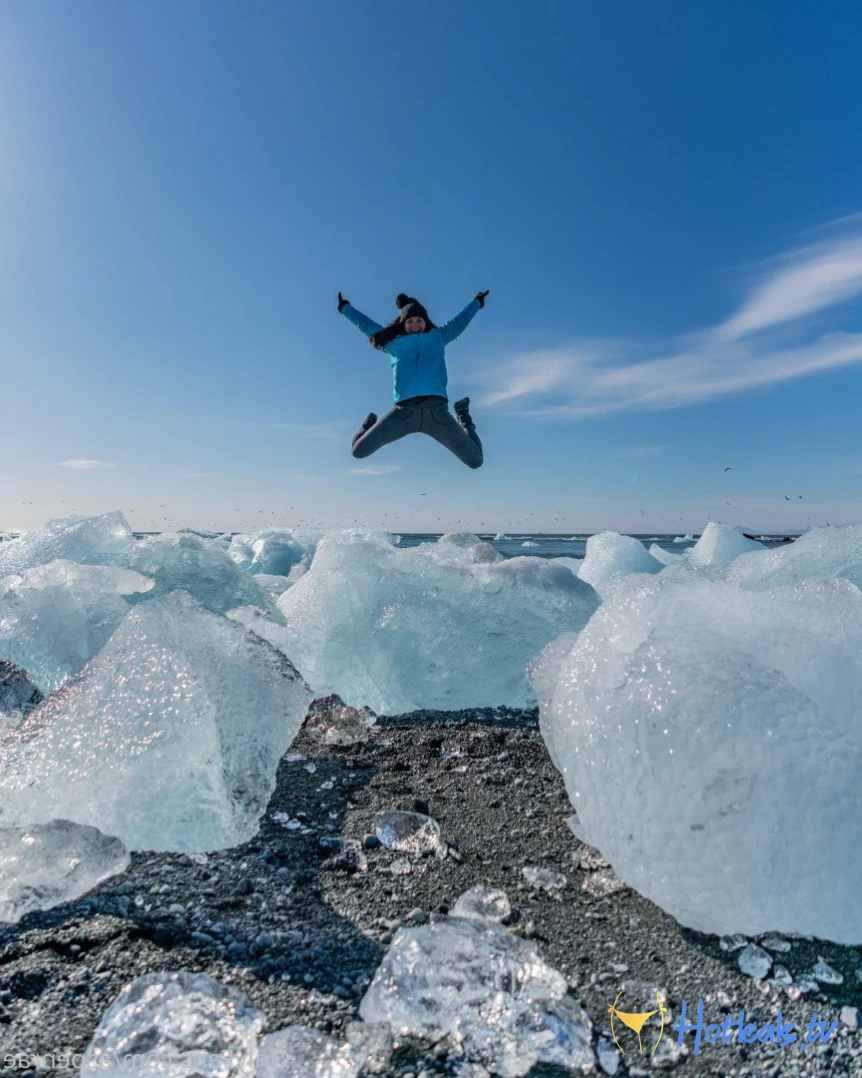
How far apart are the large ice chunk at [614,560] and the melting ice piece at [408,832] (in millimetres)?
3074

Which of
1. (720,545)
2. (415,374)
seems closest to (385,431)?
(415,374)

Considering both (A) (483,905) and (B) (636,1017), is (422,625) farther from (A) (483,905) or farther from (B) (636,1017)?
(B) (636,1017)

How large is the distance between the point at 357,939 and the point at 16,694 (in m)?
2.20

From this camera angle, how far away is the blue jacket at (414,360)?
213 inches

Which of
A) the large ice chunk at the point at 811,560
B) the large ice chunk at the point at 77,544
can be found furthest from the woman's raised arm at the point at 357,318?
the large ice chunk at the point at 811,560

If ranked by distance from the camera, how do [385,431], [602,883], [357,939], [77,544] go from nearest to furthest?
[357,939]
[602,883]
[77,544]
[385,431]

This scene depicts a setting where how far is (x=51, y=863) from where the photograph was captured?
1.32 m

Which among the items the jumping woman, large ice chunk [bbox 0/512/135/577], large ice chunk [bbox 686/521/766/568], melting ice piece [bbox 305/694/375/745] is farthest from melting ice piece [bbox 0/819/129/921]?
large ice chunk [bbox 686/521/766/568]

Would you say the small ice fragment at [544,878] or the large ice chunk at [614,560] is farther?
the large ice chunk at [614,560]

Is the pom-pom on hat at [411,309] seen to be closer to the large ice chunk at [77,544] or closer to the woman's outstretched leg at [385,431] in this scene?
the woman's outstretched leg at [385,431]

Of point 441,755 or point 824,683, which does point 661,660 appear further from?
point 441,755

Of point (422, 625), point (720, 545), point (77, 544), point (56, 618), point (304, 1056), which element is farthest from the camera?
point (720, 545)

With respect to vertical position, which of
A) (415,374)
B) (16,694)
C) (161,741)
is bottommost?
(16,694)

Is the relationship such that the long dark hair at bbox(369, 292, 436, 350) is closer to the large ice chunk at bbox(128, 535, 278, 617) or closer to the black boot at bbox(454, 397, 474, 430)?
the black boot at bbox(454, 397, 474, 430)
